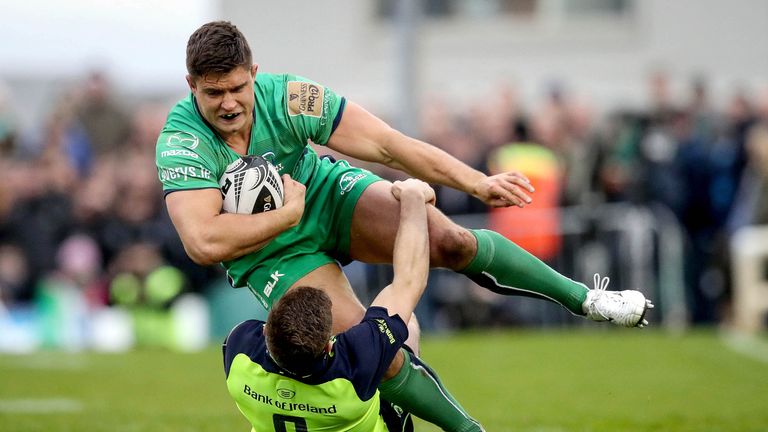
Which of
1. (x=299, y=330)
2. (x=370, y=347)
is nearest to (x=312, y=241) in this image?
(x=370, y=347)

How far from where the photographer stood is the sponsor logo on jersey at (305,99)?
22.4ft

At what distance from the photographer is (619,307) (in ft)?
22.7

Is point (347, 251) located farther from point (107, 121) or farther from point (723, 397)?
point (107, 121)

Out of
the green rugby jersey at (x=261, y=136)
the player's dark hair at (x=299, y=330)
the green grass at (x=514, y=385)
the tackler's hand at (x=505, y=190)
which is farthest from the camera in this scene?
the green grass at (x=514, y=385)

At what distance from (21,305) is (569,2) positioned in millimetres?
10826

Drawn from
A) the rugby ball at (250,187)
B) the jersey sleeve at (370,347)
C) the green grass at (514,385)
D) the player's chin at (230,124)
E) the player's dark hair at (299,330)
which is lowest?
the green grass at (514,385)

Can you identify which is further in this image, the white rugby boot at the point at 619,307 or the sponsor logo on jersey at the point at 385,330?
the white rugby boot at the point at 619,307

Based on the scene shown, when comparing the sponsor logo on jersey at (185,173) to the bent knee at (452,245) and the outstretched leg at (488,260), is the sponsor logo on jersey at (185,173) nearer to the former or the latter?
the outstretched leg at (488,260)

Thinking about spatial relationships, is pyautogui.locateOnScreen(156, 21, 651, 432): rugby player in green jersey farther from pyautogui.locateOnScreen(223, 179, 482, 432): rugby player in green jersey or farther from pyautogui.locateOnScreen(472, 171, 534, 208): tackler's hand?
pyautogui.locateOnScreen(223, 179, 482, 432): rugby player in green jersey

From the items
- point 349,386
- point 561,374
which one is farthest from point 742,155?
point 349,386

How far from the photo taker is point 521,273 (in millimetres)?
7004

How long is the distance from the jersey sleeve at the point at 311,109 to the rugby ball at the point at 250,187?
0.36m

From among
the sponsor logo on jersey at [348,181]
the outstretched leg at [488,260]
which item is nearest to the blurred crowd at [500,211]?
the sponsor logo on jersey at [348,181]

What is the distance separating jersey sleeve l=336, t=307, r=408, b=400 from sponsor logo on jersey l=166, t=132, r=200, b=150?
1200 mm
